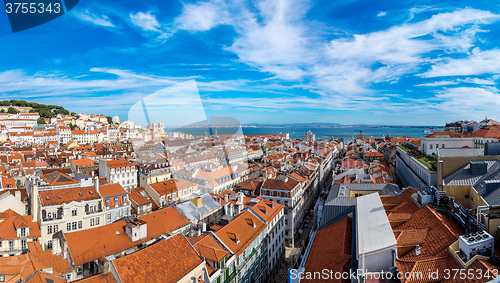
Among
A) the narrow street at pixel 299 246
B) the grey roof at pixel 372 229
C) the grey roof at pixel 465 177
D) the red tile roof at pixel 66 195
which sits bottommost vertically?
the narrow street at pixel 299 246

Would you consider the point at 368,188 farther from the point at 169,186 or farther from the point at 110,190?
the point at 110,190

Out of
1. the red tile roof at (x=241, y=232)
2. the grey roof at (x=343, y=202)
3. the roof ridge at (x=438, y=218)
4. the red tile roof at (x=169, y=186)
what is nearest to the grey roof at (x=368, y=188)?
the grey roof at (x=343, y=202)

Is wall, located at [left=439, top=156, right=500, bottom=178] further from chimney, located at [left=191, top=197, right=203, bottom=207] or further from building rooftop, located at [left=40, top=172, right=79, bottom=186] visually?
building rooftop, located at [left=40, top=172, right=79, bottom=186]

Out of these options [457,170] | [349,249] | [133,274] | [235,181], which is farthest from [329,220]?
[235,181]

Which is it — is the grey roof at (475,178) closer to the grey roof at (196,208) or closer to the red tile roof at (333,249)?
the red tile roof at (333,249)

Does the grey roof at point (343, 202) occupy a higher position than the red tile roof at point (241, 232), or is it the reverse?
the grey roof at point (343, 202)

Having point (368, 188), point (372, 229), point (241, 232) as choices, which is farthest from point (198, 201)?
point (368, 188)

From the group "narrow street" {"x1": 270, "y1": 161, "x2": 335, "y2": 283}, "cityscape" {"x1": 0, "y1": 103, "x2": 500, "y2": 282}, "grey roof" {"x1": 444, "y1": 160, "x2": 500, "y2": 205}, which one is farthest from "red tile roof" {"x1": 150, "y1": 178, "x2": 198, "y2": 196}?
"grey roof" {"x1": 444, "y1": 160, "x2": 500, "y2": 205}

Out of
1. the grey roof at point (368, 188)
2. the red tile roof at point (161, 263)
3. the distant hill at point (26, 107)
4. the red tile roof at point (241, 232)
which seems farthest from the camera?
the distant hill at point (26, 107)
